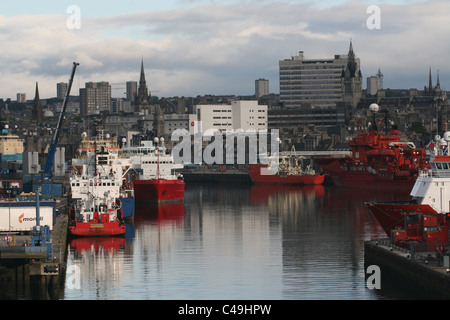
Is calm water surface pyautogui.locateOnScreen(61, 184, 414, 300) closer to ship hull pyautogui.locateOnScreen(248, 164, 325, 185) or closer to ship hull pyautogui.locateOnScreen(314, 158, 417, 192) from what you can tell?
ship hull pyautogui.locateOnScreen(314, 158, 417, 192)

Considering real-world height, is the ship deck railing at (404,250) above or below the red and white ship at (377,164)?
below

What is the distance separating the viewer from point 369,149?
11062cm

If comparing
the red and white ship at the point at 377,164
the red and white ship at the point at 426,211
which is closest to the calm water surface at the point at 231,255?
the red and white ship at the point at 426,211

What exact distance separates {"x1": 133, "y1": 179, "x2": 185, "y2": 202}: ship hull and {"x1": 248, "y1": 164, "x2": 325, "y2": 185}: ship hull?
33.9 m

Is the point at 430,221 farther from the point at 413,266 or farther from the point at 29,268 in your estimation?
the point at 29,268

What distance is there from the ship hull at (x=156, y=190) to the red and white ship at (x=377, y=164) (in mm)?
32579

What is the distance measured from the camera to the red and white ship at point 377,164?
345ft

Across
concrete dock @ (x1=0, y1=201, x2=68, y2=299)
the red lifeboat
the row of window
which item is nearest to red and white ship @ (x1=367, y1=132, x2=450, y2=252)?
concrete dock @ (x1=0, y1=201, x2=68, y2=299)

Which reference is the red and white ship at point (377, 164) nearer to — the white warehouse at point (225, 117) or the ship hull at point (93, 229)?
the ship hull at point (93, 229)

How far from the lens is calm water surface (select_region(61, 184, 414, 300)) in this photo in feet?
123

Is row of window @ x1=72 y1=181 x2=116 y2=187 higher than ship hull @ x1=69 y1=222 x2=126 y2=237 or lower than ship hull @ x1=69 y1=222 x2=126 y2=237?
higher
